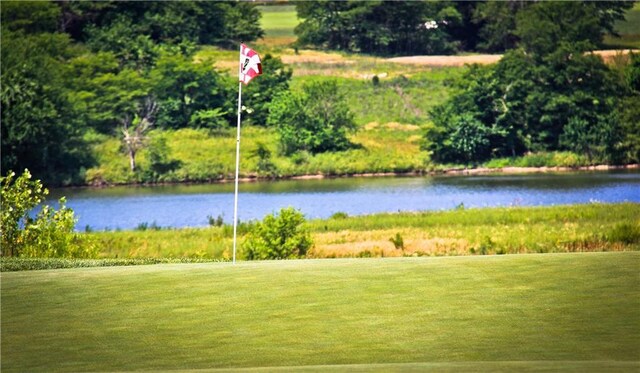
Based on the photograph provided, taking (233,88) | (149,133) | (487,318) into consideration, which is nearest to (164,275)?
(487,318)

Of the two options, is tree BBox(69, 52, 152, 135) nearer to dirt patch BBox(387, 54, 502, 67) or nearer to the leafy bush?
dirt patch BBox(387, 54, 502, 67)

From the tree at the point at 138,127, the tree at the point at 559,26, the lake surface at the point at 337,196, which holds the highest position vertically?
the tree at the point at 559,26

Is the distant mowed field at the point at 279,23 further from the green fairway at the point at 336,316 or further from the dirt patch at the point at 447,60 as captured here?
the green fairway at the point at 336,316

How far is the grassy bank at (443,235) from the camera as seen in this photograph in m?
40.4

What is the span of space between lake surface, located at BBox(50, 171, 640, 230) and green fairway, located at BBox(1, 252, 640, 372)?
33.1m

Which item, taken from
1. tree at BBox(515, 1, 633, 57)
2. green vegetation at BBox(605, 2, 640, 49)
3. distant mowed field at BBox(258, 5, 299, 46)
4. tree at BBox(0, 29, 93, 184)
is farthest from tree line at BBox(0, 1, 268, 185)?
green vegetation at BBox(605, 2, 640, 49)

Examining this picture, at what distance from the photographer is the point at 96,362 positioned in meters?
16.8

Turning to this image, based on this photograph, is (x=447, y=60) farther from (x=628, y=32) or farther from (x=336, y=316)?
(x=336, y=316)

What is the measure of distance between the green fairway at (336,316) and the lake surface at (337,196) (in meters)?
33.1

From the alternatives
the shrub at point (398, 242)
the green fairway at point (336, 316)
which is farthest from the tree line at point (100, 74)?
the green fairway at point (336, 316)

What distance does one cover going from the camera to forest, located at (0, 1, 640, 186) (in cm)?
8781

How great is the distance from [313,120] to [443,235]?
46.8 meters

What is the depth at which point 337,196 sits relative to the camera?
7050cm

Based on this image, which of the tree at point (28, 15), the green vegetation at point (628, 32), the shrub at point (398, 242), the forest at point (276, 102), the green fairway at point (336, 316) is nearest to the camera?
the green fairway at point (336, 316)
